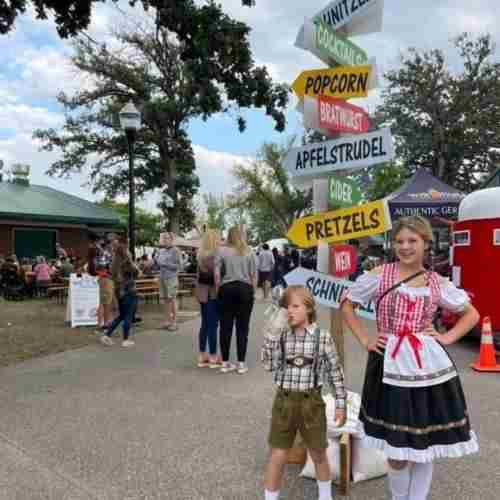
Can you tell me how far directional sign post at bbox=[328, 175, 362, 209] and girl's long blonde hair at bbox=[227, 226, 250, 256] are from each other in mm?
2488

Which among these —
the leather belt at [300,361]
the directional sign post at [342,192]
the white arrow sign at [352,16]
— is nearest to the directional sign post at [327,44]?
the white arrow sign at [352,16]

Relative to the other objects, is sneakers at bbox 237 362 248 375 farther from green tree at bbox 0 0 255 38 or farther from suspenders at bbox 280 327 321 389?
green tree at bbox 0 0 255 38

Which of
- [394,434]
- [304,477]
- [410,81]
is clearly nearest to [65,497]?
[304,477]

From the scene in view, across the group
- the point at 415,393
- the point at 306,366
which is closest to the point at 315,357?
the point at 306,366

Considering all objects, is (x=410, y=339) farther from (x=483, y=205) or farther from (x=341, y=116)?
(x=483, y=205)

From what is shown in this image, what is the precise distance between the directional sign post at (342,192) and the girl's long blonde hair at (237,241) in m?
2.49

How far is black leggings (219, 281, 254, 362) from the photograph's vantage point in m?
5.71

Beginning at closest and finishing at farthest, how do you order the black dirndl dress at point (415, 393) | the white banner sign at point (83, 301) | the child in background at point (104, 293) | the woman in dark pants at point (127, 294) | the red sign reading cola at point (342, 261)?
the black dirndl dress at point (415, 393) → the red sign reading cola at point (342, 261) → the woman in dark pants at point (127, 294) → the child in background at point (104, 293) → the white banner sign at point (83, 301)

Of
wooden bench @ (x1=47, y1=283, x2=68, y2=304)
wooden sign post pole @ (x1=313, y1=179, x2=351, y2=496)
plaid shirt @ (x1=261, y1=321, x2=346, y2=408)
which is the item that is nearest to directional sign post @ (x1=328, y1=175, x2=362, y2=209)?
wooden sign post pole @ (x1=313, y1=179, x2=351, y2=496)

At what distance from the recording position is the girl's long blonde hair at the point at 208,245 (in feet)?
19.8

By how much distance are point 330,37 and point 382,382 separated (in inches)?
88.5

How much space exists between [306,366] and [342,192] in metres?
1.25

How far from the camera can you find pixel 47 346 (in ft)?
24.2

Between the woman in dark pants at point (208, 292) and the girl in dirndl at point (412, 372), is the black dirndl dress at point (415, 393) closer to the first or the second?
the girl in dirndl at point (412, 372)
